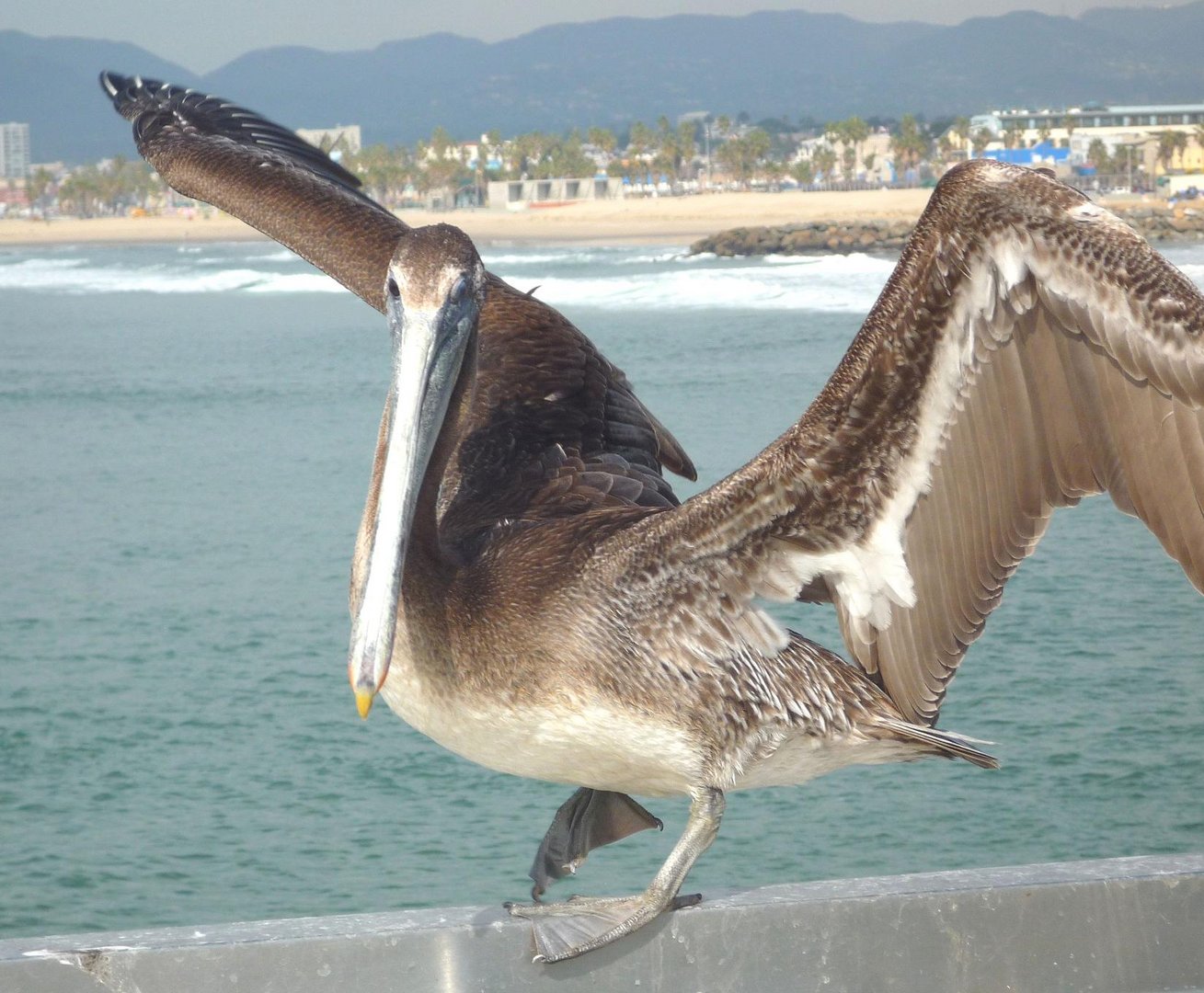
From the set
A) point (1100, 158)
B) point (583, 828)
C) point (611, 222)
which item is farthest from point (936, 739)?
point (1100, 158)

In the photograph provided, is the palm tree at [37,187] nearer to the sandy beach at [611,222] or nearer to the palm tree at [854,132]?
the sandy beach at [611,222]

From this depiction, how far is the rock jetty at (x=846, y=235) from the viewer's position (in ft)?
151

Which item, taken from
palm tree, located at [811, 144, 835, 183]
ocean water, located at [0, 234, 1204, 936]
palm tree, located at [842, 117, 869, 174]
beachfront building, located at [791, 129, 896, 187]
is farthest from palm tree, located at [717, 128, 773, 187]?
ocean water, located at [0, 234, 1204, 936]

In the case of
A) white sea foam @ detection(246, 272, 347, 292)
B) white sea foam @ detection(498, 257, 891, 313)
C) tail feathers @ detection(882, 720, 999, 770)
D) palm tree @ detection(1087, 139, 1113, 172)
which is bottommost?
white sea foam @ detection(246, 272, 347, 292)

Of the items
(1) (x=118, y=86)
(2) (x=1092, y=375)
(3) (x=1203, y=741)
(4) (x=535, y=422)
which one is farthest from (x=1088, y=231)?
(3) (x=1203, y=741)

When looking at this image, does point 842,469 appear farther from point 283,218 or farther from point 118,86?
point 118,86

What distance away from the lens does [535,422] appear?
4.01 meters

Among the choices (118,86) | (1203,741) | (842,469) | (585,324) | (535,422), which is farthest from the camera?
(585,324)

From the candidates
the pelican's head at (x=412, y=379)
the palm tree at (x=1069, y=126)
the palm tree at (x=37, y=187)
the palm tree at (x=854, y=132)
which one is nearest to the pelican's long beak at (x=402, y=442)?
the pelican's head at (x=412, y=379)

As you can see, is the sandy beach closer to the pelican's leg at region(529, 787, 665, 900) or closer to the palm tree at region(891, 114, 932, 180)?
the palm tree at region(891, 114, 932, 180)

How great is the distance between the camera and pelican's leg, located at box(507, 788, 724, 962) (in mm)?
2758

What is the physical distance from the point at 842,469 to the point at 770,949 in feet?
2.87

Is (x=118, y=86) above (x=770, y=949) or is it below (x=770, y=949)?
above

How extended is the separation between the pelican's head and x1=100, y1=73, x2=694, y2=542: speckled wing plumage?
578 mm
